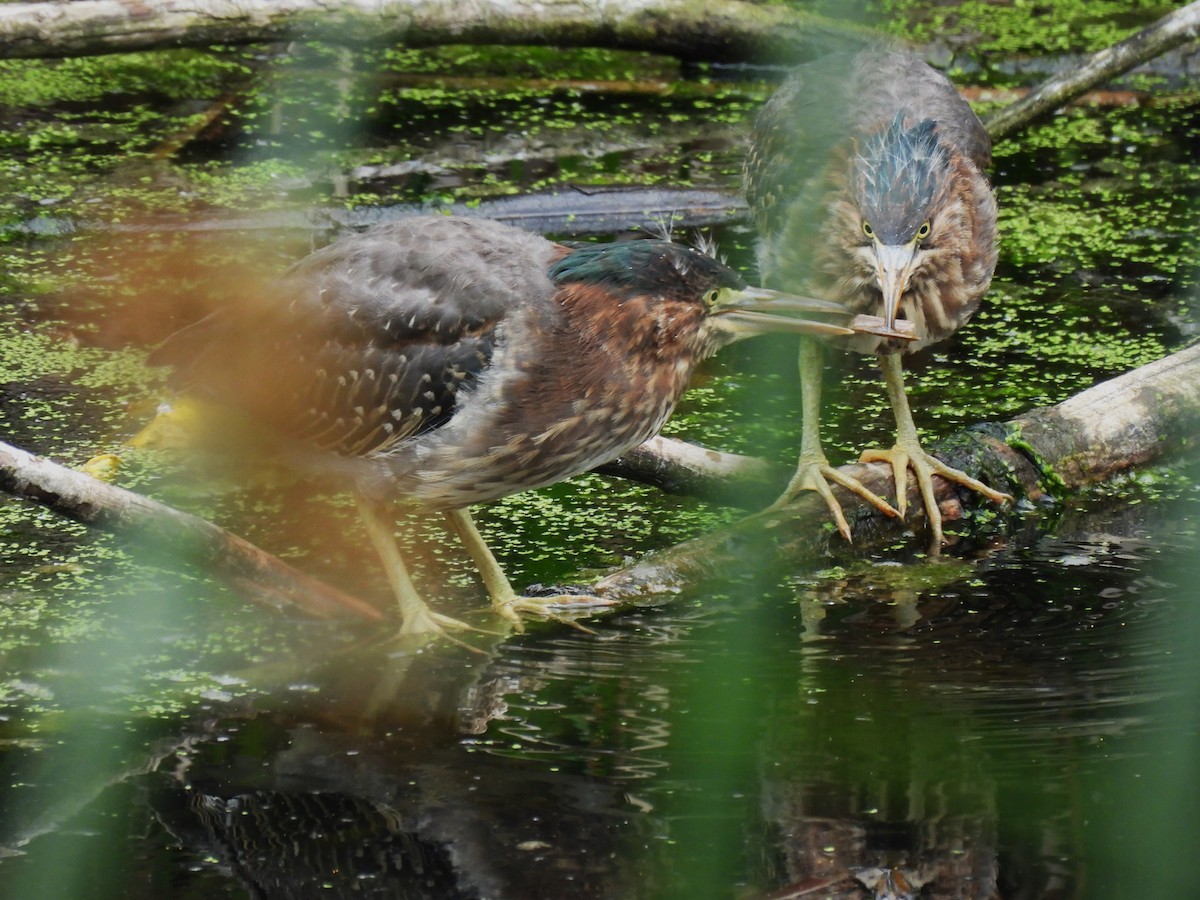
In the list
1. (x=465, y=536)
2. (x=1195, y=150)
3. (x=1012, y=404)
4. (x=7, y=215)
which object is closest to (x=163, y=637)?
(x=465, y=536)

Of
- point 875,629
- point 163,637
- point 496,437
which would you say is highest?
point 496,437

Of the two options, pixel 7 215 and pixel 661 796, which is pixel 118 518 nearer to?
pixel 661 796

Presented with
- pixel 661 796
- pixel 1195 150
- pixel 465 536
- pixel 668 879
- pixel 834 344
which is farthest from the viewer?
pixel 1195 150

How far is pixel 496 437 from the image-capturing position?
138 inches

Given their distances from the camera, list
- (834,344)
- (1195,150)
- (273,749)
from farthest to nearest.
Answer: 1. (1195,150)
2. (834,344)
3. (273,749)

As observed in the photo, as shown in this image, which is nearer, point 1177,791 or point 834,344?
point 1177,791

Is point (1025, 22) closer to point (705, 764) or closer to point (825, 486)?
point (825, 486)

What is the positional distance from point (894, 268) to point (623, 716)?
1.46 m

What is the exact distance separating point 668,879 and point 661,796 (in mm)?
253

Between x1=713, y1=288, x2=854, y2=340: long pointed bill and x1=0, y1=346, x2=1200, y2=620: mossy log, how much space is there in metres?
0.63

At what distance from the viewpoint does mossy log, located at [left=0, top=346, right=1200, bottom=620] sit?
3.62 m

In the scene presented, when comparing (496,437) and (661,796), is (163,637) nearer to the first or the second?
(496,437)

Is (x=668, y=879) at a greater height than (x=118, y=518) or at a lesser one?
lesser

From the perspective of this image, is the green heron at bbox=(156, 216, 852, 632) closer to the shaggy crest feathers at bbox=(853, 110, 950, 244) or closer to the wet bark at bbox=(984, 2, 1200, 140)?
the shaggy crest feathers at bbox=(853, 110, 950, 244)
